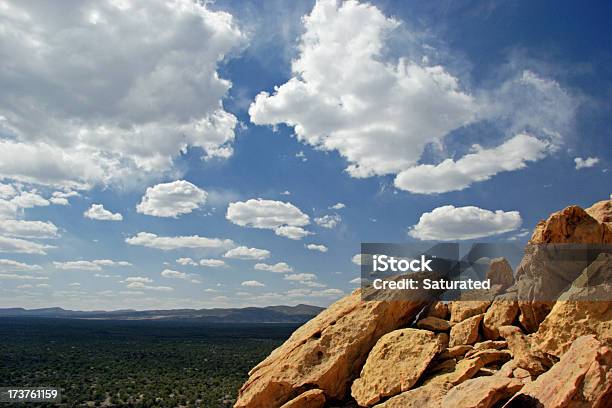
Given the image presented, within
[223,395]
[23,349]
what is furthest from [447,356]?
[23,349]

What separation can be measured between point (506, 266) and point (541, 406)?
1357 centimetres

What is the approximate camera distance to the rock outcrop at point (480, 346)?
49.4 ft

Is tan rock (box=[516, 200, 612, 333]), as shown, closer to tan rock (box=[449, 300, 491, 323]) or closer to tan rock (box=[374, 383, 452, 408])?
tan rock (box=[449, 300, 491, 323])

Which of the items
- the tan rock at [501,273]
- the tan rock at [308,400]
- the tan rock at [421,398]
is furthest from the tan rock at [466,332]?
the tan rock at [308,400]

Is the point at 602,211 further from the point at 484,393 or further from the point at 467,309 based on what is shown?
the point at 484,393

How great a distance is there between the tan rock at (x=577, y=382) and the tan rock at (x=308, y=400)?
8.52 metres

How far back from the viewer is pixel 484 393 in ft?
49.5

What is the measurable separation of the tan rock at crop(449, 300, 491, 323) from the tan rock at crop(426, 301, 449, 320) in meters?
0.87

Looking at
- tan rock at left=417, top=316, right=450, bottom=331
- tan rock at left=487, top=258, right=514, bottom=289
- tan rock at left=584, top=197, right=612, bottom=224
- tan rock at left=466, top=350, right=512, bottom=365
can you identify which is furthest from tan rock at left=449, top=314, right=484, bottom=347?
tan rock at left=584, top=197, right=612, bottom=224

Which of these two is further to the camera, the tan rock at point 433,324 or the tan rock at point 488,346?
the tan rock at point 433,324

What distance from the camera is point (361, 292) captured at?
25.9m

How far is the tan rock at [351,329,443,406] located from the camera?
1903 centimetres

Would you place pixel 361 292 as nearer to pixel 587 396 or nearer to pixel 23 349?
pixel 587 396

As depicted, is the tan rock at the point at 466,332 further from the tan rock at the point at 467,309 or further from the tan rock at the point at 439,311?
the tan rock at the point at 439,311
